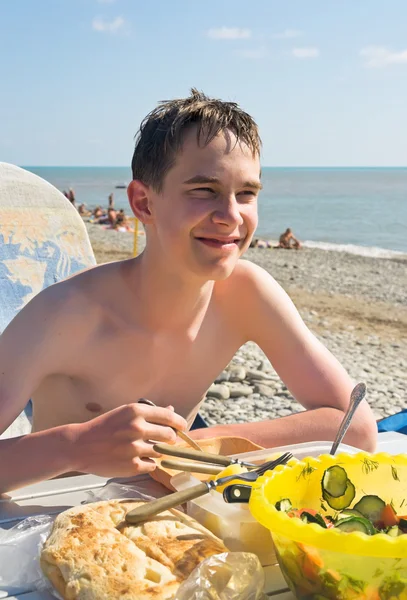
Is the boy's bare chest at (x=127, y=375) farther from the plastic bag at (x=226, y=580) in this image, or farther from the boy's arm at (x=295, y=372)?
the plastic bag at (x=226, y=580)

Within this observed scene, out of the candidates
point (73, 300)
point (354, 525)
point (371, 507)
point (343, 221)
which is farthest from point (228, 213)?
point (343, 221)

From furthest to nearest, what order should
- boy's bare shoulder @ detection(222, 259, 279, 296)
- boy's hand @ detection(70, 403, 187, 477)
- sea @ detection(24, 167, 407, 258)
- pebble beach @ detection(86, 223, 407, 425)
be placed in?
sea @ detection(24, 167, 407, 258)
pebble beach @ detection(86, 223, 407, 425)
boy's bare shoulder @ detection(222, 259, 279, 296)
boy's hand @ detection(70, 403, 187, 477)

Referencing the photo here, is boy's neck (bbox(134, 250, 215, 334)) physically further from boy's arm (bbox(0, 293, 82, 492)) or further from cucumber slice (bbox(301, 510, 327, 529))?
cucumber slice (bbox(301, 510, 327, 529))

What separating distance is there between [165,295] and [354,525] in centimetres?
123

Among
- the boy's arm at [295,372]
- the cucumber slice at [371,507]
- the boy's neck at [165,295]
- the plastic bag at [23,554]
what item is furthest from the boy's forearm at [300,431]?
the cucumber slice at [371,507]

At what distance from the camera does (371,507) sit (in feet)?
4.05

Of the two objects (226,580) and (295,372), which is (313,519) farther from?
(295,372)

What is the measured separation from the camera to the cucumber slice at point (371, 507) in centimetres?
122

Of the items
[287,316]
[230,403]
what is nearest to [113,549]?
[287,316]

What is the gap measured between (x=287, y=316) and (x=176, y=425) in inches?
34.9

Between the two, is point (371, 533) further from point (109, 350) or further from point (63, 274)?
point (63, 274)

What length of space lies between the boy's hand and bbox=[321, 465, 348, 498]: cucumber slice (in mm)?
388

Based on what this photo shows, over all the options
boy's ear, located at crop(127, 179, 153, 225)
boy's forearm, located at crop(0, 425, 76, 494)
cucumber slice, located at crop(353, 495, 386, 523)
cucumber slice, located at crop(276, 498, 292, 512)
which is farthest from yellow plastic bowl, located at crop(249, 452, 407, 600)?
boy's ear, located at crop(127, 179, 153, 225)

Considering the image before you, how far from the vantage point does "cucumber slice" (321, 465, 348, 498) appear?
51.1 inches
